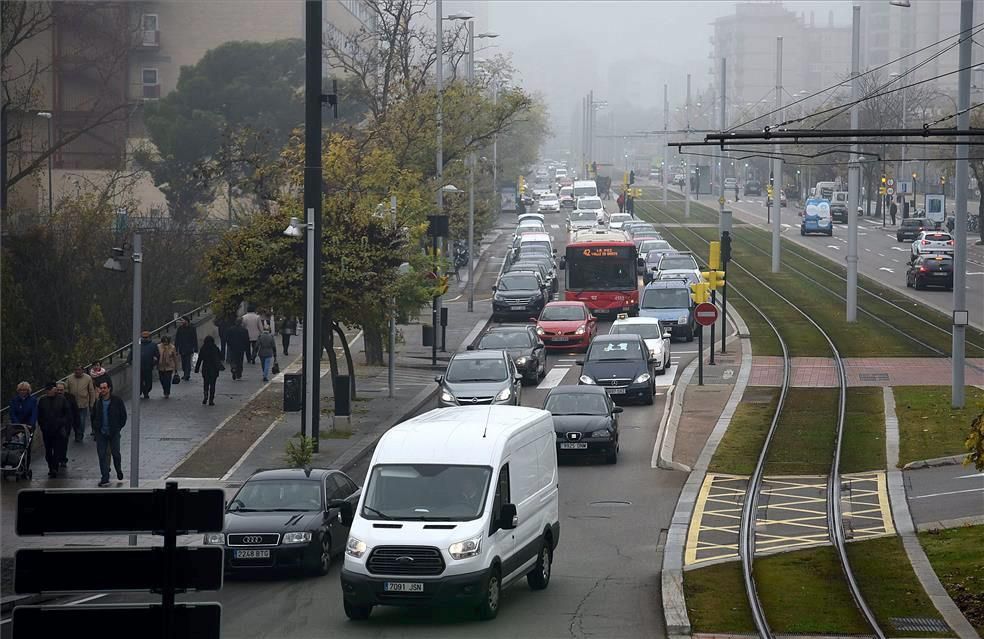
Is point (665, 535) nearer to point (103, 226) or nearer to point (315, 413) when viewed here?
point (315, 413)

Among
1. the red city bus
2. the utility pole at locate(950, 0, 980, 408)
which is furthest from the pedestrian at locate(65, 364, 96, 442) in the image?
the red city bus

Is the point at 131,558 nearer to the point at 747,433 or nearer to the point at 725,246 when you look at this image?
the point at 747,433

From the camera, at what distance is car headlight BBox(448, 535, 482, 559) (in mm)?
15766

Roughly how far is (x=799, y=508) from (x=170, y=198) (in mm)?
51529

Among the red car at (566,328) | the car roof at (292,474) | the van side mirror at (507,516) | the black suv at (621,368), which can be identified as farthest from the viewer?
the red car at (566,328)

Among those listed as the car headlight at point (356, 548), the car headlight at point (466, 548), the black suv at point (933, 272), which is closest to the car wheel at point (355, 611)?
the car headlight at point (356, 548)

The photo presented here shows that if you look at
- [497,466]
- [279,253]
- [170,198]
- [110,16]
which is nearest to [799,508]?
[497,466]

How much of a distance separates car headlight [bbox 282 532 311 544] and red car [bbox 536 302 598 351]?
24.2 m

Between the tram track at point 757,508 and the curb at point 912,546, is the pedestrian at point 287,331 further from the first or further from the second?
the curb at point 912,546

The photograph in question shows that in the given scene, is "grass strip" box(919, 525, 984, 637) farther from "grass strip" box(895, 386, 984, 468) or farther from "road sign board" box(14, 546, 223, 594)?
"road sign board" box(14, 546, 223, 594)

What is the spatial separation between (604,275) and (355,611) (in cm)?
3604

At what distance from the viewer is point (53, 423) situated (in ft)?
85.5

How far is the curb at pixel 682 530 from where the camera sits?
635 inches

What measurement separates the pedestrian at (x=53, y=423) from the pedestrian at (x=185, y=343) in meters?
9.16
